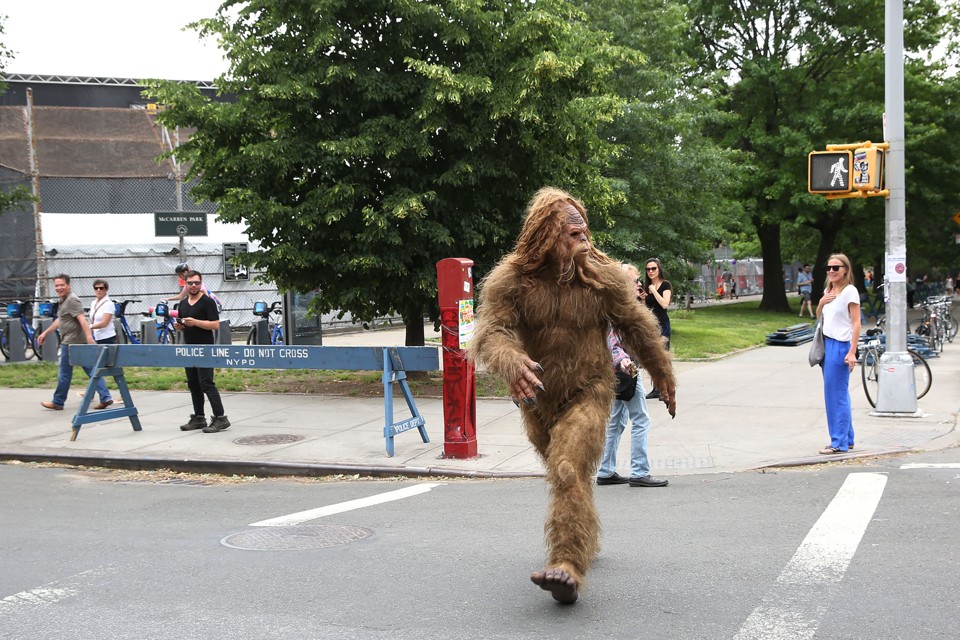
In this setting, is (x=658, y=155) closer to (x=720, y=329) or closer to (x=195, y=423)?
(x=720, y=329)

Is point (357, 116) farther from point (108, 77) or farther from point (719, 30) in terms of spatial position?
point (108, 77)

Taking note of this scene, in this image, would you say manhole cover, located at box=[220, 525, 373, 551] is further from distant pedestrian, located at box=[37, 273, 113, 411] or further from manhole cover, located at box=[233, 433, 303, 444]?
distant pedestrian, located at box=[37, 273, 113, 411]

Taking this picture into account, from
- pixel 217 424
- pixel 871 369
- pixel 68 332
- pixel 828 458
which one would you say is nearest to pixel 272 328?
pixel 68 332

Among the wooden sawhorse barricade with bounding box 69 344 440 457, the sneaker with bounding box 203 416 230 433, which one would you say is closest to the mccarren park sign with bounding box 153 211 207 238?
the wooden sawhorse barricade with bounding box 69 344 440 457

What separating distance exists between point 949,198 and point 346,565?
33.5 m

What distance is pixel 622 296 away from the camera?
5.01m

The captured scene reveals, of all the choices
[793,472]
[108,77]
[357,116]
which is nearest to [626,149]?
[357,116]

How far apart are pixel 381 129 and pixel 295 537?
24.6 ft

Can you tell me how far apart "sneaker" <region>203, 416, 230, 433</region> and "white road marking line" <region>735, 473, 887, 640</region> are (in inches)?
271

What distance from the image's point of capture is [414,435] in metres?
10.4

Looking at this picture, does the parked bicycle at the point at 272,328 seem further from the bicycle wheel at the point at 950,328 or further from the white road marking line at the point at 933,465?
the bicycle wheel at the point at 950,328

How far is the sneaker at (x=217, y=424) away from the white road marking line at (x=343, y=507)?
3.75 meters

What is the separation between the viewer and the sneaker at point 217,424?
35.2 ft

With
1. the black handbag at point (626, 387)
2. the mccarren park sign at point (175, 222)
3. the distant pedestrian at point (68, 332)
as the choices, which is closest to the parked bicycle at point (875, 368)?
the black handbag at point (626, 387)
